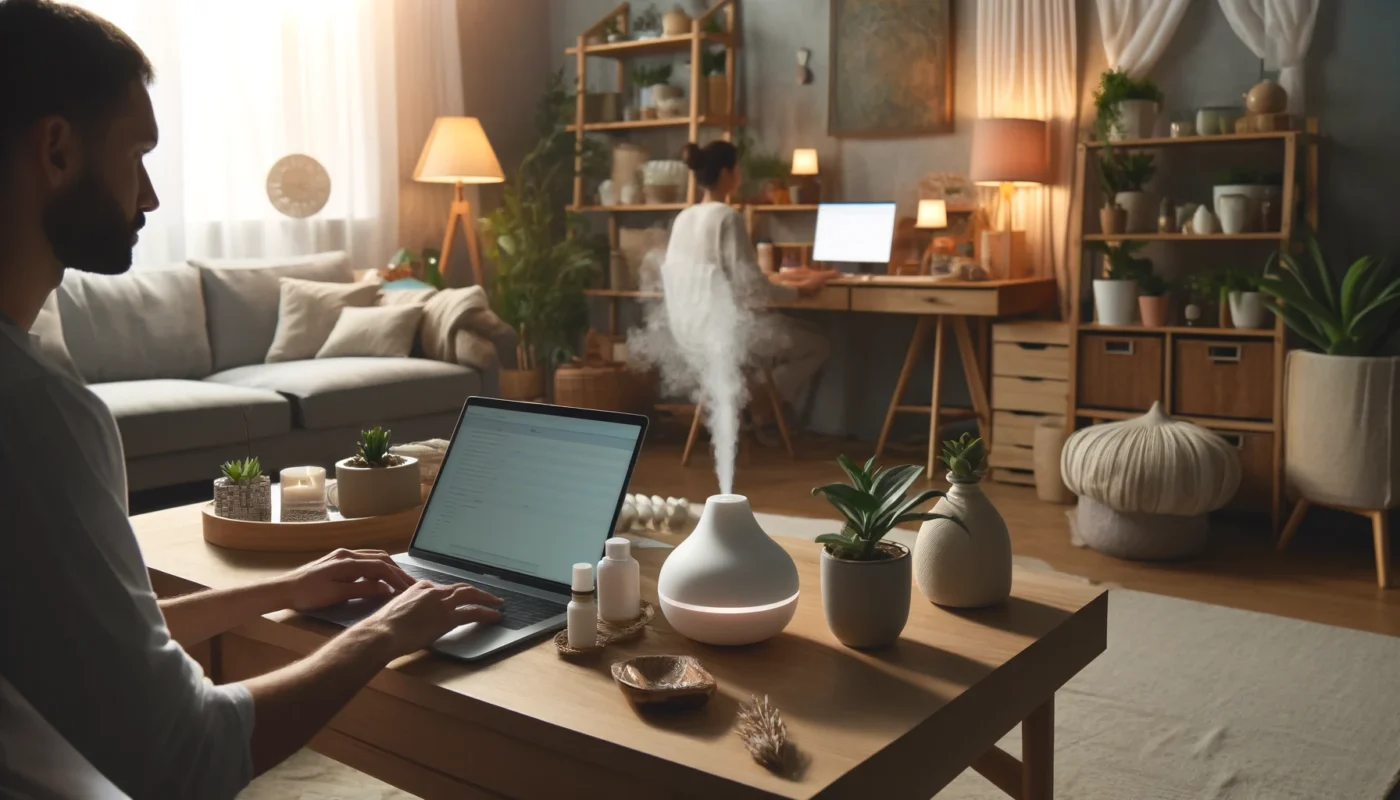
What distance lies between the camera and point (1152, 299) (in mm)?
4230

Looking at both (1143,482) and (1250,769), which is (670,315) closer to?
(1143,482)

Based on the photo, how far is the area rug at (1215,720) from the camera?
2.10 meters

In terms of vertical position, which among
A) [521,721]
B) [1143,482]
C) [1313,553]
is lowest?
[1313,553]

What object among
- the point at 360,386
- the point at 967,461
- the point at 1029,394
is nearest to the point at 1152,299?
the point at 1029,394

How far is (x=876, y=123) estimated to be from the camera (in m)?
5.27

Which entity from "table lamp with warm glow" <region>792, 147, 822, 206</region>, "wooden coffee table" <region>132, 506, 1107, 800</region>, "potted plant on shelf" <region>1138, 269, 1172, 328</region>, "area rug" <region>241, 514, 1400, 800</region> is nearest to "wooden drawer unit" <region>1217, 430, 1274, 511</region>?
"potted plant on shelf" <region>1138, 269, 1172, 328</region>

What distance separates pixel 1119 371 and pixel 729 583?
331 centimetres

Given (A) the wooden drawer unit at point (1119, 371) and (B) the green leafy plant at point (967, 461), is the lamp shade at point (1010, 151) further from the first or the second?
(B) the green leafy plant at point (967, 461)

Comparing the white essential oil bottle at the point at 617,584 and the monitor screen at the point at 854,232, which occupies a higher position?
the monitor screen at the point at 854,232

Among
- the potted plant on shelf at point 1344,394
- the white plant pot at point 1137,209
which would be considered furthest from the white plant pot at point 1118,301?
the potted plant on shelf at point 1344,394

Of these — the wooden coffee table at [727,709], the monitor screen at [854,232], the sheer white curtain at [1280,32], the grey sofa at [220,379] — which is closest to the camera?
the wooden coffee table at [727,709]

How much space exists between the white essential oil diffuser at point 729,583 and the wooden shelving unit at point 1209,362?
304 centimetres

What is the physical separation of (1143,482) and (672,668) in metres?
2.59

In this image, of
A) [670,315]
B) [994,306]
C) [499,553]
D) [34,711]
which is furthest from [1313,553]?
[34,711]
